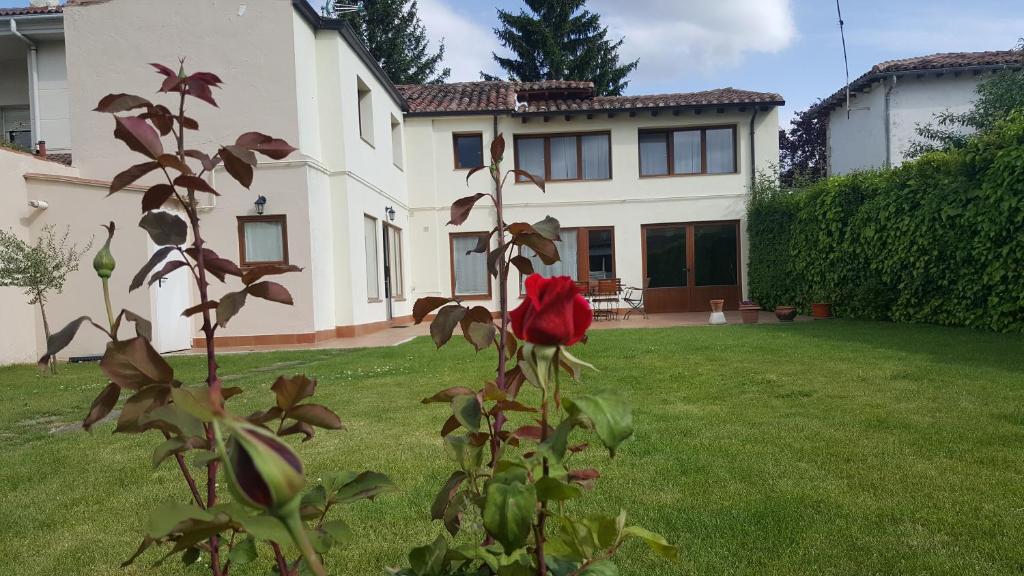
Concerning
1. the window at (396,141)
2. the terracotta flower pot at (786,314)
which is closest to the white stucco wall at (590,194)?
the window at (396,141)

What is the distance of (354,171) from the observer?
11.7m

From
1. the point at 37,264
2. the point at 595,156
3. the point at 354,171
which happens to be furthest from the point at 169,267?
the point at 595,156

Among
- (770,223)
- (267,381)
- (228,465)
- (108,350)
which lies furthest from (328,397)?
(770,223)

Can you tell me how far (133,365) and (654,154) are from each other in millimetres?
16285

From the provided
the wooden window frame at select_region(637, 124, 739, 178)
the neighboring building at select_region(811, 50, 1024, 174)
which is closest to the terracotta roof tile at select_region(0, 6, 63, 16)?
the wooden window frame at select_region(637, 124, 739, 178)

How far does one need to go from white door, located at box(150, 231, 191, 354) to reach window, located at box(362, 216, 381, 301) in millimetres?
3203

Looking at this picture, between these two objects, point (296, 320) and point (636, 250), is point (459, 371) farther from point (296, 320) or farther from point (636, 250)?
point (636, 250)

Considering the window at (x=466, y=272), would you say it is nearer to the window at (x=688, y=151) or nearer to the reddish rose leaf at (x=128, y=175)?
the window at (x=688, y=151)

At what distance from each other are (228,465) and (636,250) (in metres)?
16.0

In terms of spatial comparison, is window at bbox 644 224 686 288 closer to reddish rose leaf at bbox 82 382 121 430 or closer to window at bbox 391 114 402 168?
window at bbox 391 114 402 168

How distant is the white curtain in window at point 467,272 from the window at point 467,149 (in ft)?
6.35

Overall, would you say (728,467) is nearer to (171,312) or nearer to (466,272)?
(171,312)

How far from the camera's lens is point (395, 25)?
26.9 m

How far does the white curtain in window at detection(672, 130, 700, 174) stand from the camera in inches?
634
